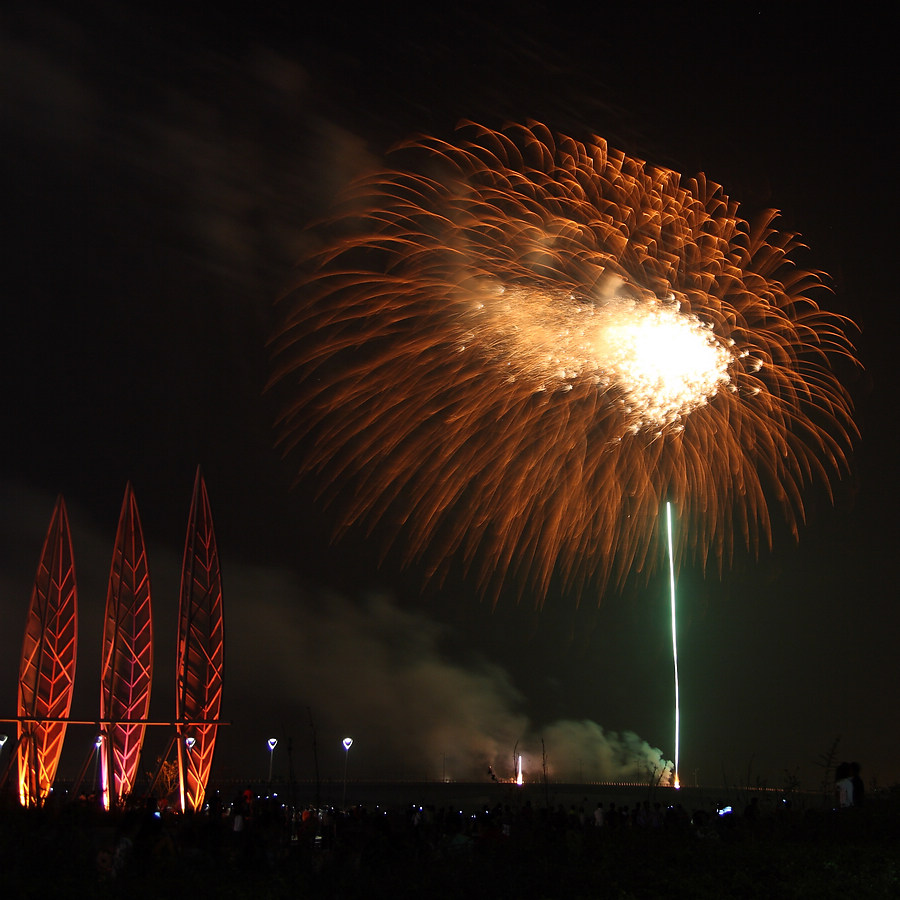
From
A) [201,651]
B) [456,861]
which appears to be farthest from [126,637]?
[456,861]

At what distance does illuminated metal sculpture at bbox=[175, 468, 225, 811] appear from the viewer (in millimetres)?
34812

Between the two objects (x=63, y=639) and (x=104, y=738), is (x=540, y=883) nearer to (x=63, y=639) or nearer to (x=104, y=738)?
(x=104, y=738)

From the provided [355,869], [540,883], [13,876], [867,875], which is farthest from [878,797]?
[13,876]

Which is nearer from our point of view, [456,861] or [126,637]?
[456,861]

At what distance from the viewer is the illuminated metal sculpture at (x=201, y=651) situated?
34812 mm

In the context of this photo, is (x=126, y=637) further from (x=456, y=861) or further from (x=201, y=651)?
(x=456, y=861)

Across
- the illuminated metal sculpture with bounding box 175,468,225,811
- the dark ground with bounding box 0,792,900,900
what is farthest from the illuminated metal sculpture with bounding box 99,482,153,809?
the dark ground with bounding box 0,792,900,900

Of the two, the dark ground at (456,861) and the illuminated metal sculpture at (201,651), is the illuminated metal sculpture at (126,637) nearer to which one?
the illuminated metal sculpture at (201,651)

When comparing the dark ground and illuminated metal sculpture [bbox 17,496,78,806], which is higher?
illuminated metal sculpture [bbox 17,496,78,806]

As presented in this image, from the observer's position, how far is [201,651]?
36062 millimetres

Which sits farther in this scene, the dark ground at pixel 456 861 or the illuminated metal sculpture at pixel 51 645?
the illuminated metal sculpture at pixel 51 645

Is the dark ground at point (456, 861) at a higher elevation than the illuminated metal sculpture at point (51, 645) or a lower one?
lower

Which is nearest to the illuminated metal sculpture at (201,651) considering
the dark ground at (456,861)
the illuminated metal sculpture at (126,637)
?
the illuminated metal sculpture at (126,637)

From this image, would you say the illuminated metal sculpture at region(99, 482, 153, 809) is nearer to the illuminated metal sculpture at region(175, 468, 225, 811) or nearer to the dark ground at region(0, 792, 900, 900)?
the illuminated metal sculpture at region(175, 468, 225, 811)
